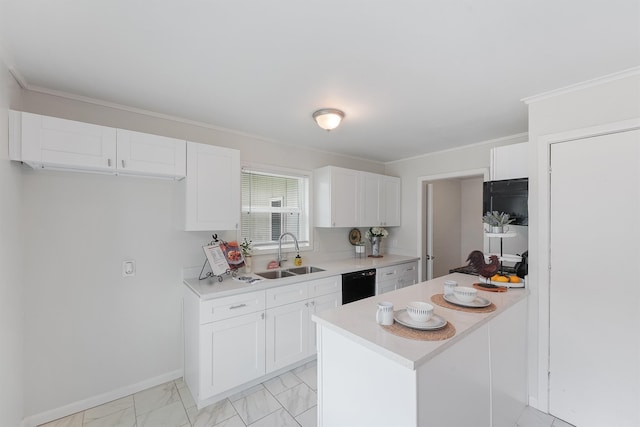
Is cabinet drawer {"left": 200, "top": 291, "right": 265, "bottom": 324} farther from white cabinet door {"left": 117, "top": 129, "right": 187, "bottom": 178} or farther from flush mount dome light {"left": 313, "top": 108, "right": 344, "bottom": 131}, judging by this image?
flush mount dome light {"left": 313, "top": 108, "right": 344, "bottom": 131}

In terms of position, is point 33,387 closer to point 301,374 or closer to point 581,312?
point 301,374

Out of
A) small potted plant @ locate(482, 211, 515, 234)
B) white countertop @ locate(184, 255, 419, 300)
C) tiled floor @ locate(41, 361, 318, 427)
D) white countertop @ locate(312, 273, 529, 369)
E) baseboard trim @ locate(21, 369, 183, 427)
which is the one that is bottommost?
tiled floor @ locate(41, 361, 318, 427)

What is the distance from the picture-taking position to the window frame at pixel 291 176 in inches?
123

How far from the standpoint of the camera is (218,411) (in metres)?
2.14

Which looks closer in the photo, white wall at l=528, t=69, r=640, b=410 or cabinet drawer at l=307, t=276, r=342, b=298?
white wall at l=528, t=69, r=640, b=410

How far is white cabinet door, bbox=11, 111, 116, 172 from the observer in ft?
5.67

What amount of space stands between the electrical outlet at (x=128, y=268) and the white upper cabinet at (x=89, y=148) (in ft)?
2.50

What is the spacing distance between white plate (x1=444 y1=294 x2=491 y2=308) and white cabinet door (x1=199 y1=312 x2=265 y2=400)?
1553 mm

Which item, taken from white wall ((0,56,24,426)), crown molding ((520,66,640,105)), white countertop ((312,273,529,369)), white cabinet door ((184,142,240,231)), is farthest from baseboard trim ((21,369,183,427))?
crown molding ((520,66,640,105))

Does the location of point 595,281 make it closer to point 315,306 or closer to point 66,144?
point 315,306

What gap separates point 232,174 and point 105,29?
1388mm

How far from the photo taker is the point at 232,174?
8.63ft

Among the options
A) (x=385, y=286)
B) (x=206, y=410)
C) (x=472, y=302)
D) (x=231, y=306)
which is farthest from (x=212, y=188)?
(x=385, y=286)

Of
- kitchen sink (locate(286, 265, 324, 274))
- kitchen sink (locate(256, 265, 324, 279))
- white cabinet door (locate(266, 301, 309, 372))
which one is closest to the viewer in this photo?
white cabinet door (locate(266, 301, 309, 372))
